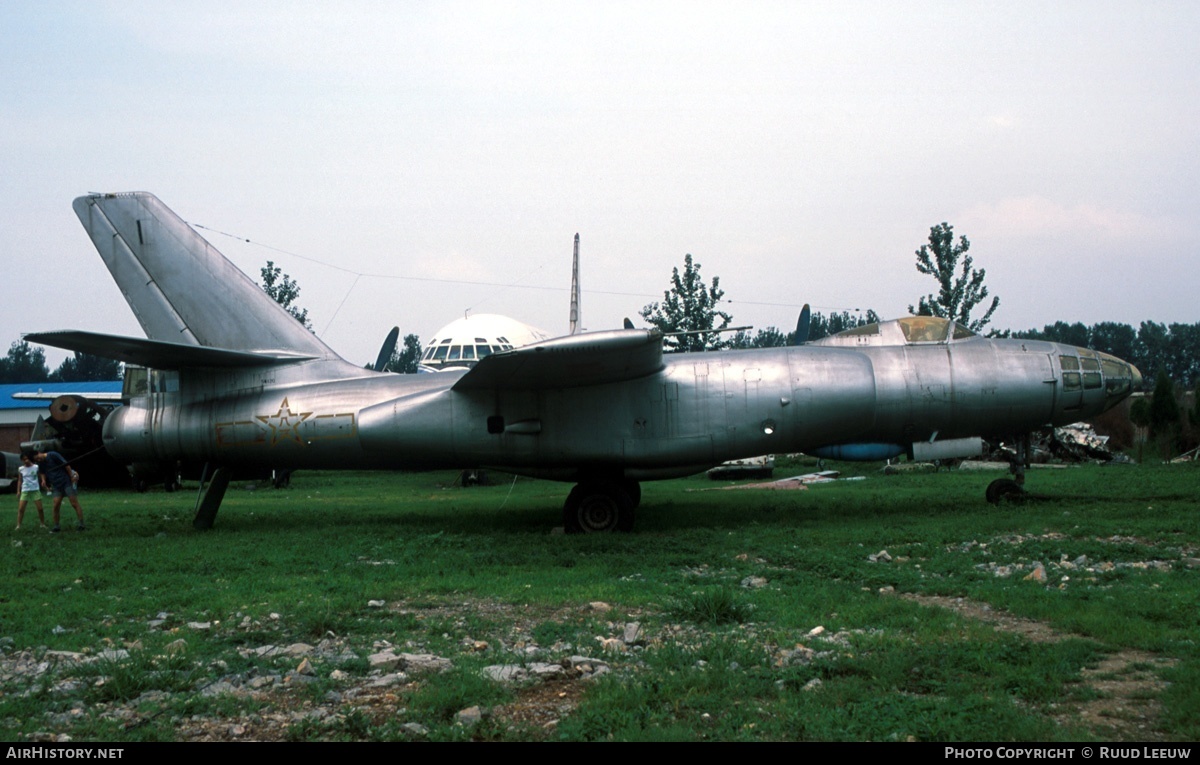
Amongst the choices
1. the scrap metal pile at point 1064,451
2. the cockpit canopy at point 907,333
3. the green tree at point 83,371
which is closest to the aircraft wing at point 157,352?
the cockpit canopy at point 907,333

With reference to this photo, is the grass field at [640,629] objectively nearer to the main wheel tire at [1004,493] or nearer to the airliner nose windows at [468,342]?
the main wheel tire at [1004,493]

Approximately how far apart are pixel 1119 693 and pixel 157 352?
1193 centimetres

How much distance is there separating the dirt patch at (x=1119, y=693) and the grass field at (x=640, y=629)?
0.02m

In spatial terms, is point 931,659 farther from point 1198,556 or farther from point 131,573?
point 131,573

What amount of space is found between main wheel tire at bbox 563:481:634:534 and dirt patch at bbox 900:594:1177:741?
6738 mm

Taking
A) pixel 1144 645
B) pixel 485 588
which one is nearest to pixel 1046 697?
pixel 1144 645

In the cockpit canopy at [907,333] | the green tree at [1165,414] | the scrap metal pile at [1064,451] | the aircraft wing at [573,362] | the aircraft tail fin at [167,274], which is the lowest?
the scrap metal pile at [1064,451]

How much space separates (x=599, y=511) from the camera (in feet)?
41.1

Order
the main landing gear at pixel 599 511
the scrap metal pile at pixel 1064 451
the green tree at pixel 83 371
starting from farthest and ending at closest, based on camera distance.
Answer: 1. the green tree at pixel 83 371
2. the scrap metal pile at pixel 1064 451
3. the main landing gear at pixel 599 511

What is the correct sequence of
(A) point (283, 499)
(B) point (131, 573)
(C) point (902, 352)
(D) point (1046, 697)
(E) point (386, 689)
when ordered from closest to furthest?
(D) point (1046, 697) → (E) point (386, 689) → (B) point (131, 573) → (C) point (902, 352) → (A) point (283, 499)

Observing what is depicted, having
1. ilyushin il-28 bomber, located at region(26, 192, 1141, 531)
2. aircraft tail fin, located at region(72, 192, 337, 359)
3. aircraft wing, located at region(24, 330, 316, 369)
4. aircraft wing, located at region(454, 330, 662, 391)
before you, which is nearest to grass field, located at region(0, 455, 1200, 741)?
ilyushin il-28 bomber, located at region(26, 192, 1141, 531)

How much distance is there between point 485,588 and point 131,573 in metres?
4.13

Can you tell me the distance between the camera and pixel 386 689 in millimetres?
5016

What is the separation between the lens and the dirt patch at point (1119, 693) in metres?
4.07
